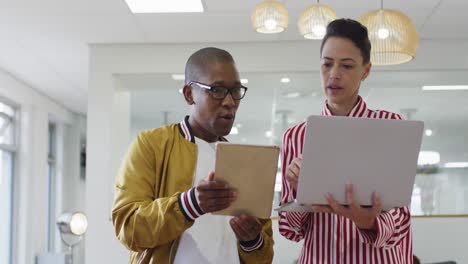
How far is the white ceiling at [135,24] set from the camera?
15.6 ft

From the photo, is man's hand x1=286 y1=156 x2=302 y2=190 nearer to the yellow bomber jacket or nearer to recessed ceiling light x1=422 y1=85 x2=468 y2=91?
the yellow bomber jacket

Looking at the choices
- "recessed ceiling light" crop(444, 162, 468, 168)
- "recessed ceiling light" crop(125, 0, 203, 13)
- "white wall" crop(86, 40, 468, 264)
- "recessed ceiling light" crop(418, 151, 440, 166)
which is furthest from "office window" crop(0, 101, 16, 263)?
"recessed ceiling light" crop(444, 162, 468, 168)

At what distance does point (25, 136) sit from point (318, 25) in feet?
17.5

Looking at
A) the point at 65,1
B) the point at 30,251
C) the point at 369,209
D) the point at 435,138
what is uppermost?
the point at 65,1

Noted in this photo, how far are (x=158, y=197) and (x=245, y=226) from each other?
9.1 inches

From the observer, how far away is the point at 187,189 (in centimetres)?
165

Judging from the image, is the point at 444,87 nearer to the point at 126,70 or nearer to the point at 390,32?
the point at 390,32

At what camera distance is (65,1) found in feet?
15.2

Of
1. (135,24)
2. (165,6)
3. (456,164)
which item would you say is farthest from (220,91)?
(456,164)

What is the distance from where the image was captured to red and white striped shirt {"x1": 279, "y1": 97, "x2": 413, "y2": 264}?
1.53m

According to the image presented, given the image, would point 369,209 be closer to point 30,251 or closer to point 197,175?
point 197,175

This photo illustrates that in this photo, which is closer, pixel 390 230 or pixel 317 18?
pixel 390 230

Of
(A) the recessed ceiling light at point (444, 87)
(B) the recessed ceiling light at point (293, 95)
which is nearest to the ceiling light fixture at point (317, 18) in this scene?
(B) the recessed ceiling light at point (293, 95)

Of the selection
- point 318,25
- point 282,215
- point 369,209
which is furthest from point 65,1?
point 369,209
